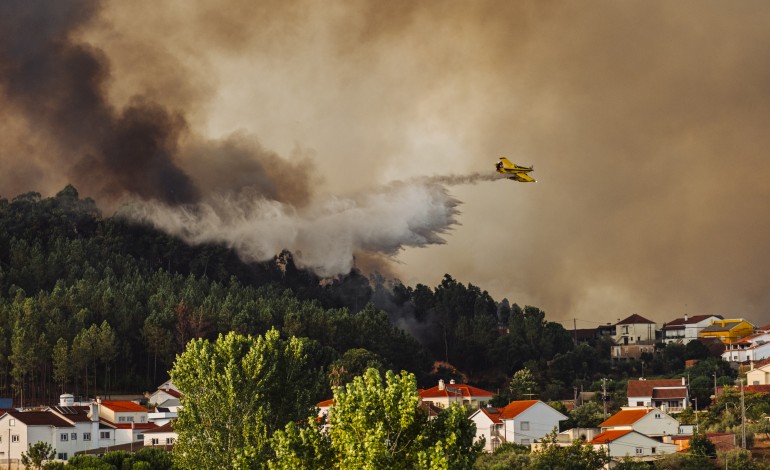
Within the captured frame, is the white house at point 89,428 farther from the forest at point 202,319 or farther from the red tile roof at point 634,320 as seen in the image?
the red tile roof at point 634,320

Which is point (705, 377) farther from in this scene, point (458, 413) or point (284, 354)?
point (458, 413)

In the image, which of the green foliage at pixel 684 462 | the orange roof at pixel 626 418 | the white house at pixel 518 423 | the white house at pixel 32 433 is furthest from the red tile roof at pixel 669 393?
the white house at pixel 32 433

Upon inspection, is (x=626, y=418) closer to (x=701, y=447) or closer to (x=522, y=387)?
(x=701, y=447)

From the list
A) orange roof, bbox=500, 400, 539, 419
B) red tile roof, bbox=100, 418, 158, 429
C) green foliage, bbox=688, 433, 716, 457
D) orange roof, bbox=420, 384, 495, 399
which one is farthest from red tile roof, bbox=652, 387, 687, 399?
red tile roof, bbox=100, 418, 158, 429

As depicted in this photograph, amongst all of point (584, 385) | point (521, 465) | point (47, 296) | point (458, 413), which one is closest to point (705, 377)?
point (584, 385)

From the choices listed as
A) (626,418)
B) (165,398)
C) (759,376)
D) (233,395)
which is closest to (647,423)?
(626,418)

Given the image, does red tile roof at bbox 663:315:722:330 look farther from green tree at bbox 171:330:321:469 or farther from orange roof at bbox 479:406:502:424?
green tree at bbox 171:330:321:469

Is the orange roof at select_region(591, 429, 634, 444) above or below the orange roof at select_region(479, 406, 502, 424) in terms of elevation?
below

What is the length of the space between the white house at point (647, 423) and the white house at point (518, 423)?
466 cm

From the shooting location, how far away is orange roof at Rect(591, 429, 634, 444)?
90.2m

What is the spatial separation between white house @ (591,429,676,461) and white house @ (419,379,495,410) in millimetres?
23283

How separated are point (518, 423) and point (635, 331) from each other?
79.6m

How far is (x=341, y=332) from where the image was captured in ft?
439

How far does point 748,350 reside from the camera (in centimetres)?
14638
